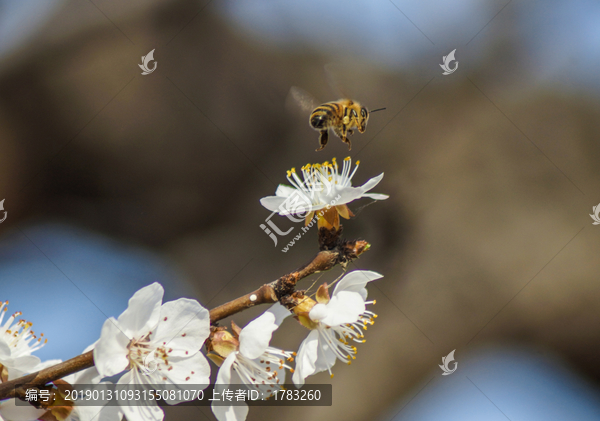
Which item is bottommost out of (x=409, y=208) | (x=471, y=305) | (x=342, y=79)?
(x=471, y=305)

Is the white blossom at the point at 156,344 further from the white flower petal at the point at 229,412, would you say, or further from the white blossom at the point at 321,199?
the white blossom at the point at 321,199

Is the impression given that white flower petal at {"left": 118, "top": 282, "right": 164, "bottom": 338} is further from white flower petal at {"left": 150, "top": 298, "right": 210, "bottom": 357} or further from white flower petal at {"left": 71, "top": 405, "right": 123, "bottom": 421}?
white flower petal at {"left": 71, "top": 405, "right": 123, "bottom": 421}

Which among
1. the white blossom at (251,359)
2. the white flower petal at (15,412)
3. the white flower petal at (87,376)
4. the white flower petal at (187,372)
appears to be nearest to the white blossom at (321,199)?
the white blossom at (251,359)

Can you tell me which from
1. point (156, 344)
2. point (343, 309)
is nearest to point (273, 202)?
point (343, 309)

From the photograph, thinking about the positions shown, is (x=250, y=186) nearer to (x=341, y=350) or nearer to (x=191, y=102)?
(x=191, y=102)

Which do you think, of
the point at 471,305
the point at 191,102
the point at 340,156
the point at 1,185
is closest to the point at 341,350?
the point at 471,305

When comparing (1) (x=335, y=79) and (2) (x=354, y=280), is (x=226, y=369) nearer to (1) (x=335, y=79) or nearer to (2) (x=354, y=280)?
(2) (x=354, y=280)

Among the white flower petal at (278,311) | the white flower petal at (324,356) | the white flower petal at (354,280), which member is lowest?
the white flower petal at (324,356)
